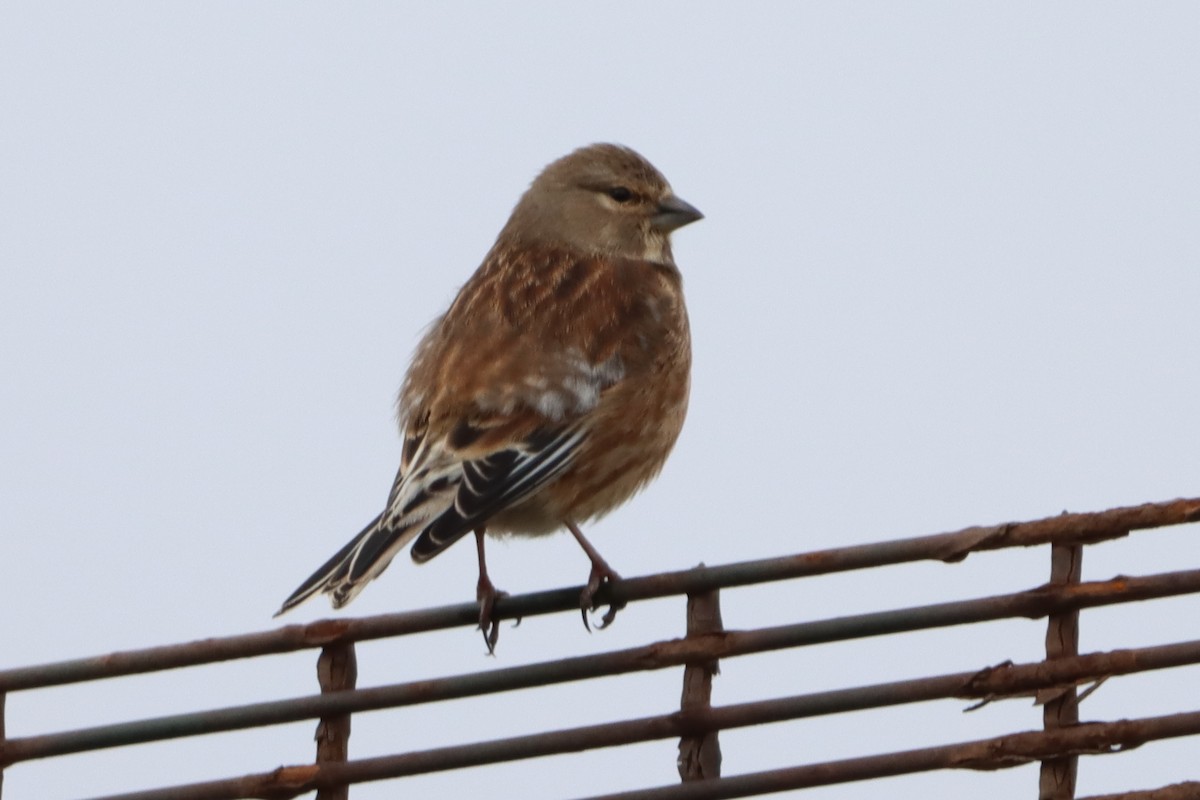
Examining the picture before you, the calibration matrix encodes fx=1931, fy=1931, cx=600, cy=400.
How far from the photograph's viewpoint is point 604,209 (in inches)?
296

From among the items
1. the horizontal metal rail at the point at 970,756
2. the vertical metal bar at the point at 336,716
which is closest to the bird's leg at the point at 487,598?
the vertical metal bar at the point at 336,716

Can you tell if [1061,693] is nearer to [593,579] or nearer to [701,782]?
[701,782]

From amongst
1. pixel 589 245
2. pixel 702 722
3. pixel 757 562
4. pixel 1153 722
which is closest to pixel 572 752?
pixel 702 722

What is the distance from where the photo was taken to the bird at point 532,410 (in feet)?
17.1

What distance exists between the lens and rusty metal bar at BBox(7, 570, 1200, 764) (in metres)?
3.33

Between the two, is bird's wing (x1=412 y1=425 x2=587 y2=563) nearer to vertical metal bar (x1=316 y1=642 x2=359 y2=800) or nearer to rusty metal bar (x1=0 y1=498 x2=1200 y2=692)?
rusty metal bar (x1=0 y1=498 x2=1200 y2=692)

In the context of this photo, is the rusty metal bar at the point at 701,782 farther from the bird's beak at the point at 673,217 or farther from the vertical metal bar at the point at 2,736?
the bird's beak at the point at 673,217

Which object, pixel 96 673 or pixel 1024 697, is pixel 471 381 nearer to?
pixel 96 673

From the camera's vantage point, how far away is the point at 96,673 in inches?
151

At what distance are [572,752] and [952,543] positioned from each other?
0.80 meters

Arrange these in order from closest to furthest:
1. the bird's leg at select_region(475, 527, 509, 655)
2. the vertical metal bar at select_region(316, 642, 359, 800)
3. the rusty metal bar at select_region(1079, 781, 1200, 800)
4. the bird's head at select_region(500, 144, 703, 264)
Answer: the rusty metal bar at select_region(1079, 781, 1200, 800), the vertical metal bar at select_region(316, 642, 359, 800), the bird's leg at select_region(475, 527, 509, 655), the bird's head at select_region(500, 144, 703, 264)

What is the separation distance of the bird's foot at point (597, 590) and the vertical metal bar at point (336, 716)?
0.78m

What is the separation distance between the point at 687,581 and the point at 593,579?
1.60m

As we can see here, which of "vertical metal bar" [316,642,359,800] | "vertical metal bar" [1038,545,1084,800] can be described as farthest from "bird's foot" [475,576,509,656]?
"vertical metal bar" [1038,545,1084,800]
